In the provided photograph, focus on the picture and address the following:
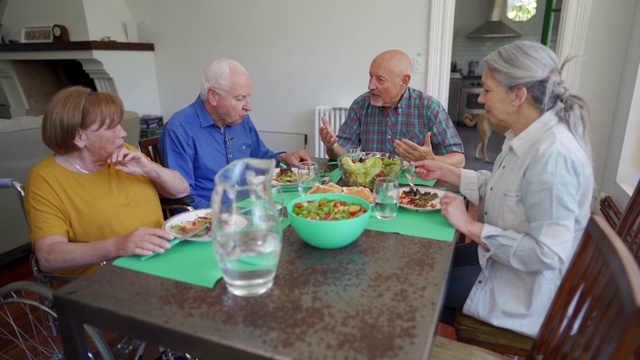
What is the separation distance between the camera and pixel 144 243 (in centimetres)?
104

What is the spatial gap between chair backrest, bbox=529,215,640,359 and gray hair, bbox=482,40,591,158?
330mm

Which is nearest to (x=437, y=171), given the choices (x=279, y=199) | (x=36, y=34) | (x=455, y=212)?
(x=455, y=212)

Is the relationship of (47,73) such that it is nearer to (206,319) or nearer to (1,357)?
(1,357)

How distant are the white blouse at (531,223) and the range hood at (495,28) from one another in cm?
649

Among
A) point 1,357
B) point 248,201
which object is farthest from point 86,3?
point 248,201

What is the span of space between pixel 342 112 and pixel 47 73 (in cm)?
393

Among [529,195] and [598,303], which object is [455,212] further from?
[598,303]

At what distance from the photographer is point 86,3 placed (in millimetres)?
→ 4062

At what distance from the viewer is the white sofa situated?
231cm

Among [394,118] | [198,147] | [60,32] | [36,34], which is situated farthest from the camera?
Result: [36,34]

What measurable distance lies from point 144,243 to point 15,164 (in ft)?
6.37

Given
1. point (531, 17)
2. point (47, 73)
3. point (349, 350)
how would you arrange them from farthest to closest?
point (531, 17), point (47, 73), point (349, 350)

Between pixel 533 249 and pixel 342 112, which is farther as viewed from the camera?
pixel 342 112

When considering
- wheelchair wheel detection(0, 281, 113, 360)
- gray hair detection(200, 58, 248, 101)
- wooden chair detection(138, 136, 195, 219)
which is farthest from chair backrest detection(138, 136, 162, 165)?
wheelchair wheel detection(0, 281, 113, 360)
